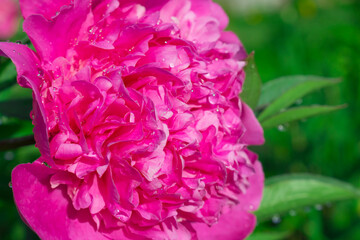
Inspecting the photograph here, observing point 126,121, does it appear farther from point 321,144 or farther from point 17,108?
point 321,144

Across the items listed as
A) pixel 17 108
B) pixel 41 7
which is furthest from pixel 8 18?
pixel 41 7

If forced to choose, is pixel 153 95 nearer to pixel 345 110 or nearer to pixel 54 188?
pixel 54 188

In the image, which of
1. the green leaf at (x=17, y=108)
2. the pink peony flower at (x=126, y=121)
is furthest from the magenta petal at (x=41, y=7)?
the green leaf at (x=17, y=108)

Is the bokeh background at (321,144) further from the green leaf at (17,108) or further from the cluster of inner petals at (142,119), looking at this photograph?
the cluster of inner petals at (142,119)

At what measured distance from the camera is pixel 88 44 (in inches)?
21.9

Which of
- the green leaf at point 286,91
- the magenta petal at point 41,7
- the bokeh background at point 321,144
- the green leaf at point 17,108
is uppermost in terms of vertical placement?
the magenta petal at point 41,7

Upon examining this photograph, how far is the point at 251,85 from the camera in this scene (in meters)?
0.67

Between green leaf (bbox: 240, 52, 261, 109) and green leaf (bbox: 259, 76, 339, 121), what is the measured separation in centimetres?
6

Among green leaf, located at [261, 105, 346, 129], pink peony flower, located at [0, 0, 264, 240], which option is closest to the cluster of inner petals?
pink peony flower, located at [0, 0, 264, 240]

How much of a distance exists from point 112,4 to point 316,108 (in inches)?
15.3

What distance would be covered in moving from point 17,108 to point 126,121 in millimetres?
226

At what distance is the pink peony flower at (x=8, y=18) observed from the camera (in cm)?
160

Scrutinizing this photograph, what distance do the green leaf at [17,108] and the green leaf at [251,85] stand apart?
33cm

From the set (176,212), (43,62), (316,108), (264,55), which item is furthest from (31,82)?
(264,55)
